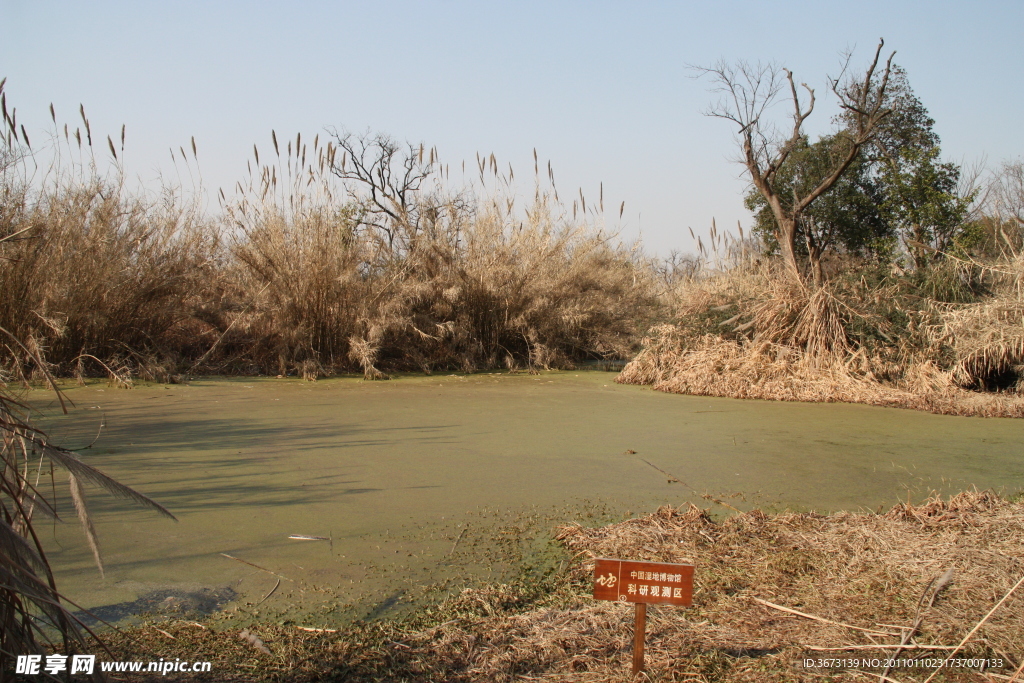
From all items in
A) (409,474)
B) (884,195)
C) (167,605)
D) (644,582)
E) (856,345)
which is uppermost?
(884,195)

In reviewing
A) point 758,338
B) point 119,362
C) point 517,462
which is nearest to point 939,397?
point 758,338

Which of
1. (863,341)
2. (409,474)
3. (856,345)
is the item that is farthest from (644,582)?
(856,345)

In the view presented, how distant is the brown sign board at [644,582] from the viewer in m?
2.16

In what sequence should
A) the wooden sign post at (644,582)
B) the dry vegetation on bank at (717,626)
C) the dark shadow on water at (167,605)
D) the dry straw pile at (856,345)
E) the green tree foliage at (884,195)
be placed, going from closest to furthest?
1. the wooden sign post at (644,582)
2. the dry vegetation on bank at (717,626)
3. the dark shadow on water at (167,605)
4. the dry straw pile at (856,345)
5. the green tree foliage at (884,195)

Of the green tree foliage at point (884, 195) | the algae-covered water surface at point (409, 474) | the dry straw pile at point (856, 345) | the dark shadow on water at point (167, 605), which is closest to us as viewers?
the dark shadow on water at point (167, 605)

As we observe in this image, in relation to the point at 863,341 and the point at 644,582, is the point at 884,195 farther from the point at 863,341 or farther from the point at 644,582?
the point at 644,582

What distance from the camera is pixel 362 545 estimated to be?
3.51 m

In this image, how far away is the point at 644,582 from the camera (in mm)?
2170

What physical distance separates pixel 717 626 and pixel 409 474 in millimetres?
2651

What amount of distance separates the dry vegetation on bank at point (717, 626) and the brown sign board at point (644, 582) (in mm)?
291

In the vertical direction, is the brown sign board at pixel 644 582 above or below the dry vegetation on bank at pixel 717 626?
above

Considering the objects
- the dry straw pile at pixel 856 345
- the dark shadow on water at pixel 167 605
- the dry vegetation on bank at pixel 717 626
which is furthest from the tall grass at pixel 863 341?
the dark shadow on water at pixel 167 605

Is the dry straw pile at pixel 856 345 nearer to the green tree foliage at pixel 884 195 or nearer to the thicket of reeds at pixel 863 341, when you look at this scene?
the thicket of reeds at pixel 863 341

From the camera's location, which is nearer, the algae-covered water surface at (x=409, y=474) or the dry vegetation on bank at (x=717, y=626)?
the dry vegetation on bank at (x=717, y=626)
